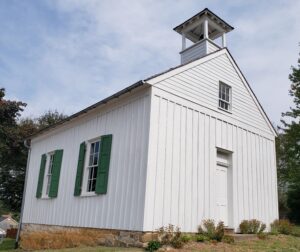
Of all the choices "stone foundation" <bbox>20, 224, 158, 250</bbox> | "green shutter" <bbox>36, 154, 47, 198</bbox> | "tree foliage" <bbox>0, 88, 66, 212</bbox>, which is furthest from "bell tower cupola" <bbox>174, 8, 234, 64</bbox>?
"tree foliage" <bbox>0, 88, 66, 212</bbox>

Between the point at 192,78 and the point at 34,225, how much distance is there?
31.7 ft

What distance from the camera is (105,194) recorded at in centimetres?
1064

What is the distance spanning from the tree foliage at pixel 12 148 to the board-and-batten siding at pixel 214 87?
2080 centimetres

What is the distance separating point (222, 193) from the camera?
38.7 ft

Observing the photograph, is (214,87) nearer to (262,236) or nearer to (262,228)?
(262,228)

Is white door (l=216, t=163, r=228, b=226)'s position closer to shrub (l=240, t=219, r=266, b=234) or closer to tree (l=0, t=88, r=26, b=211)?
shrub (l=240, t=219, r=266, b=234)

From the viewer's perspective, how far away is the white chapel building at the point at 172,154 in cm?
971

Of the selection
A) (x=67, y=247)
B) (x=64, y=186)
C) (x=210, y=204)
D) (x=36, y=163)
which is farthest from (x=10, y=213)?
(x=210, y=204)

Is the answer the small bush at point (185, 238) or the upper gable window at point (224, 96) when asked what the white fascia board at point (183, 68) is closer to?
the upper gable window at point (224, 96)

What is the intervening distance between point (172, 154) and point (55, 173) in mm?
6200

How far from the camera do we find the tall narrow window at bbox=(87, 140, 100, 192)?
11.7 meters

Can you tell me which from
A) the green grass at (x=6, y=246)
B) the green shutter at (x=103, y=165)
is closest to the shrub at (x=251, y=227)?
the green shutter at (x=103, y=165)

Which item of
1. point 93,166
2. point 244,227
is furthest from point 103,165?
point 244,227

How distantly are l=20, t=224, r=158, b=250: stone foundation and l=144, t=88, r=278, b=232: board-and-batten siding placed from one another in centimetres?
45
